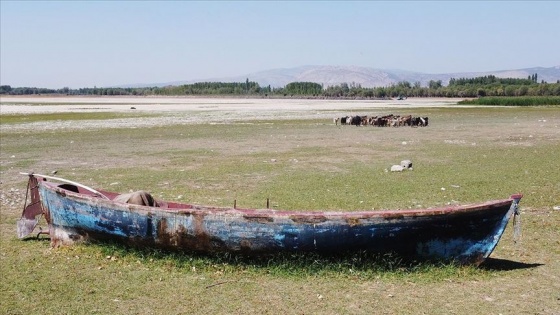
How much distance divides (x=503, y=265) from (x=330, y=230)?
2.97 m

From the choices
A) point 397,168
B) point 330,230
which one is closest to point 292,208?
point 330,230

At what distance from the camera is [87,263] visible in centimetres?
870

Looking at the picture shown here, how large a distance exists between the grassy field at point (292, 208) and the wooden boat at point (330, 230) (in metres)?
0.25

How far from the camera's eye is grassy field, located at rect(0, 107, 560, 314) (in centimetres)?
706

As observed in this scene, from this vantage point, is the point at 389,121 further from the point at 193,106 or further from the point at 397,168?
the point at 193,106

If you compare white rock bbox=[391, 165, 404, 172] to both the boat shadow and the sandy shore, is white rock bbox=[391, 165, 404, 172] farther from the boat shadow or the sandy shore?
the sandy shore

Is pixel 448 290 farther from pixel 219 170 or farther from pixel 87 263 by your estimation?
pixel 219 170

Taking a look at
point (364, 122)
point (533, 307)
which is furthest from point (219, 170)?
point (364, 122)

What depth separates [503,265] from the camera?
8328 millimetres

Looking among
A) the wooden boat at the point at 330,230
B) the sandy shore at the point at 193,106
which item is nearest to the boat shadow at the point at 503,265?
the wooden boat at the point at 330,230

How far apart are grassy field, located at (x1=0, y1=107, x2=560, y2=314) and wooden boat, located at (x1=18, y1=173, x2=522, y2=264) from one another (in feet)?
0.82

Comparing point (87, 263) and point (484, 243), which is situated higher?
point (484, 243)

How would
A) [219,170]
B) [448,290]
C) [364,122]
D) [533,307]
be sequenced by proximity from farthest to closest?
[364,122] → [219,170] → [448,290] → [533,307]

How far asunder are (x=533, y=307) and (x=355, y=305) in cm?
226
